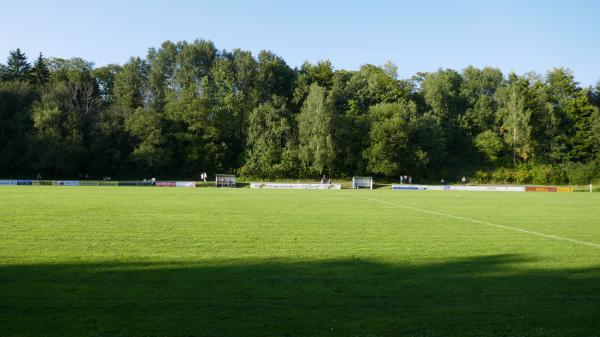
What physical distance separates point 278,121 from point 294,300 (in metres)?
60.3

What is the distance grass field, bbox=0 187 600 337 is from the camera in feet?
17.6

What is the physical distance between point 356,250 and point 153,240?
511cm

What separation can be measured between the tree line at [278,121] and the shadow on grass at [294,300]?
2085 inches

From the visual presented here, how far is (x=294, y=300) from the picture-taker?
20.7 ft

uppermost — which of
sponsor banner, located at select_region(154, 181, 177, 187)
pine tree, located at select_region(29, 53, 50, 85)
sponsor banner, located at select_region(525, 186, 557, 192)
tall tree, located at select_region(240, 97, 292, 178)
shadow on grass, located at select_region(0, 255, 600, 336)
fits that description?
pine tree, located at select_region(29, 53, 50, 85)

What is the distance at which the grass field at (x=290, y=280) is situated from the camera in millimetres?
5379

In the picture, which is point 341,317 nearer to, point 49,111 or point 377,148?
point 377,148

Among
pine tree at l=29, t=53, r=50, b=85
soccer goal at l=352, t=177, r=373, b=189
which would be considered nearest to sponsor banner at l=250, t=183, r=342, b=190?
soccer goal at l=352, t=177, r=373, b=189

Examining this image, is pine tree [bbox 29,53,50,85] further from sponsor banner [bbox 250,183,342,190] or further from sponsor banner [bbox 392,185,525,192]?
sponsor banner [bbox 392,185,525,192]

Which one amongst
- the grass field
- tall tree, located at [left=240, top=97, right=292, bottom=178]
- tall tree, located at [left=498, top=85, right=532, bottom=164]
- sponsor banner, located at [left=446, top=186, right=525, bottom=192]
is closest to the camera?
the grass field

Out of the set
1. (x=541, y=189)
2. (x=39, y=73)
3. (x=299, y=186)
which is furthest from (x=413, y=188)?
(x=39, y=73)

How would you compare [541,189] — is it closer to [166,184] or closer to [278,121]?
[278,121]

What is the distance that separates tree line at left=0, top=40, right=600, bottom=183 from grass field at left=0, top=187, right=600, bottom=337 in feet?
161

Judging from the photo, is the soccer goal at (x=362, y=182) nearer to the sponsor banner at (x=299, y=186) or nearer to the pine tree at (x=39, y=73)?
the sponsor banner at (x=299, y=186)
